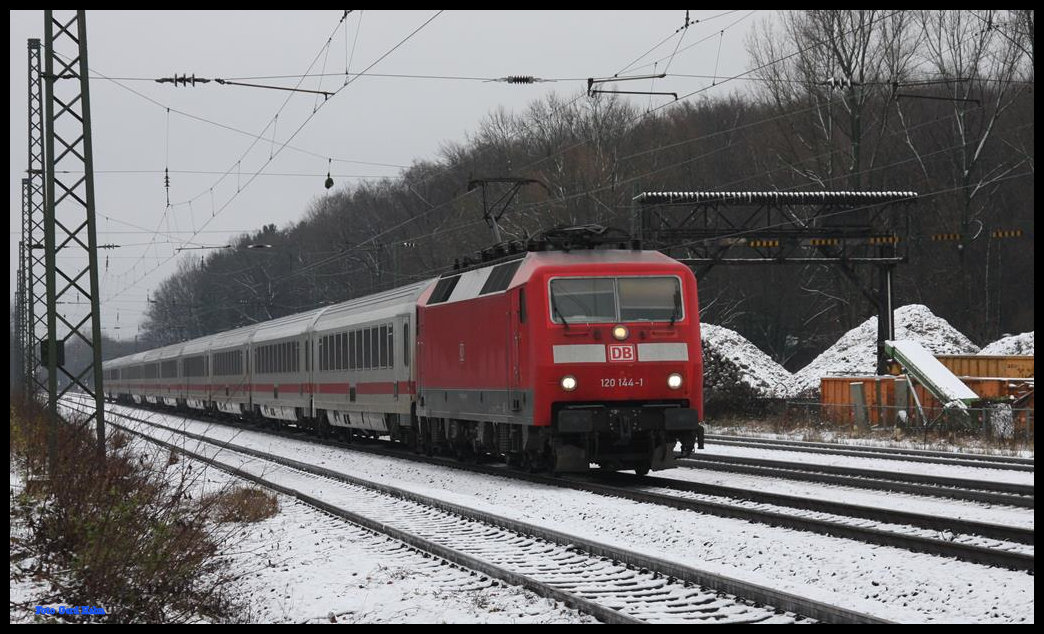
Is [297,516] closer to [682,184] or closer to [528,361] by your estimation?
[528,361]

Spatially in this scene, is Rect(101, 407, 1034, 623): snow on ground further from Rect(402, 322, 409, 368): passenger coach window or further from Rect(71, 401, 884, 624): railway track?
Rect(402, 322, 409, 368): passenger coach window

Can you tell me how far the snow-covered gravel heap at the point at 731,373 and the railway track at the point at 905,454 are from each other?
6.63 metres

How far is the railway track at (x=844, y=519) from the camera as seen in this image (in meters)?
10.6

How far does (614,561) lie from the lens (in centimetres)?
1063

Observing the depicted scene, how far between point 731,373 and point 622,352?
1904 cm

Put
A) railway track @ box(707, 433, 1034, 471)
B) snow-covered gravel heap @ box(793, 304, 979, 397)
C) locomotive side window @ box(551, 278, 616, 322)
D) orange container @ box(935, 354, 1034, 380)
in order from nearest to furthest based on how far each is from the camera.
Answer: locomotive side window @ box(551, 278, 616, 322) → railway track @ box(707, 433, 1034, 471) → orange container @ box(935, 354, 1034, 380) → snow-covered gravel heap @ box(793, 304, 979, 397)

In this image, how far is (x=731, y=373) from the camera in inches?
1417

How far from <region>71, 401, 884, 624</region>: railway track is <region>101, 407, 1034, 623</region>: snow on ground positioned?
25 cm

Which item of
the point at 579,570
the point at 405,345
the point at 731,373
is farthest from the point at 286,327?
the point at 579,570

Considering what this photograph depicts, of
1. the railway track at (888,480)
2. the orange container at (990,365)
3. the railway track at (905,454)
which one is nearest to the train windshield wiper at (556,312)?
the railway track at (888,480)

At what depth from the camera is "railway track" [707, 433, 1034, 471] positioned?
799 inches

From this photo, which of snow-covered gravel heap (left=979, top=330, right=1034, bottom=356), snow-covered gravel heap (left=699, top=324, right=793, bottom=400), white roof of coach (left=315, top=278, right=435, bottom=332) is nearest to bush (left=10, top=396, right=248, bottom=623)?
white roof of coach (left=315, top=278, right=435, bottom=332)

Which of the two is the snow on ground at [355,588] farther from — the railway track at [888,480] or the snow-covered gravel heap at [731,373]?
the snow-covered gravel heap at [731,373]

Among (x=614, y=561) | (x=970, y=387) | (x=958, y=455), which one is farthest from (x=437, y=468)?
(x=970, y=387)
